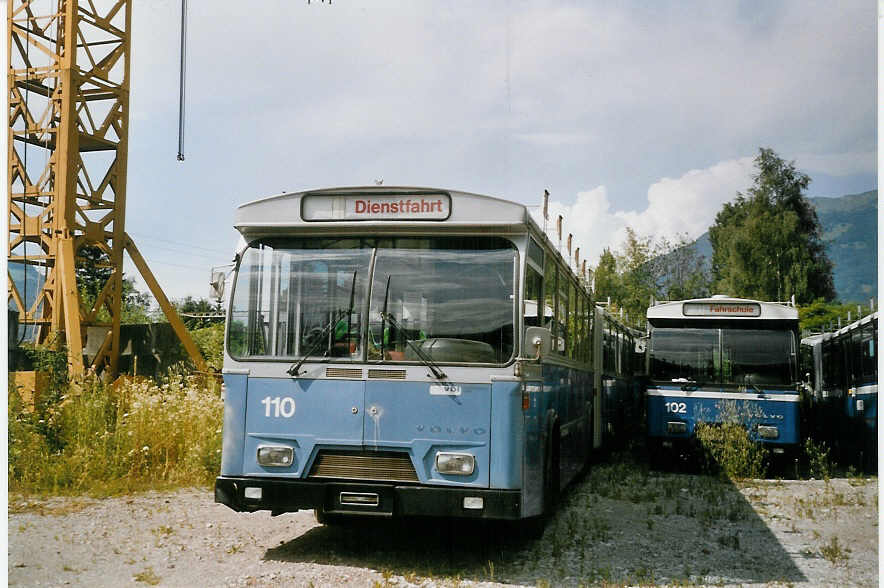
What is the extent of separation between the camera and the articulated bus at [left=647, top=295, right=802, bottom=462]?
13.5 m

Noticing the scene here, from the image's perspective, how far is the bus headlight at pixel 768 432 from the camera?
13.4 m

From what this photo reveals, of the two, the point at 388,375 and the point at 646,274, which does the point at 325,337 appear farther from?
the point at 646,274

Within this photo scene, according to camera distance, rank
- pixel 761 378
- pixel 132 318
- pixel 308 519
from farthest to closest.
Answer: pixel 132 318 < pixel 761 378 < pixel 308 519

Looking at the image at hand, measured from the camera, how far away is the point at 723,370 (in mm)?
13867

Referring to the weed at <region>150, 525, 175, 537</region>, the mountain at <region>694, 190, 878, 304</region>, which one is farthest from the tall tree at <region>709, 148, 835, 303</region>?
the weed at <region>150, 525, 175, 537</region>

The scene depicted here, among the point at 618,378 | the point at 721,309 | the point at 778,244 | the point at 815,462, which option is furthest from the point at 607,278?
the point at 721,309

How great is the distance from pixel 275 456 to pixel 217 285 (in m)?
1.51

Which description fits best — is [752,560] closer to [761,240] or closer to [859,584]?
[859,584]

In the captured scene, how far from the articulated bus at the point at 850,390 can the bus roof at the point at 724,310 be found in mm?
785

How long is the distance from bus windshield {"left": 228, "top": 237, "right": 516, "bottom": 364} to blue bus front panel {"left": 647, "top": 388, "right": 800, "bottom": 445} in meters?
7.56

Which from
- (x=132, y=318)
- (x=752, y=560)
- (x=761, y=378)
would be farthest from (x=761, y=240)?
(x=752, y=560)

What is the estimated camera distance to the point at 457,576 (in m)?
7.07

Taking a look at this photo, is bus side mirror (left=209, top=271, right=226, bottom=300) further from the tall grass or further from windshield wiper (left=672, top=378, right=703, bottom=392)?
windshield wiper (left=672, top=378, right=703, bottom=392)

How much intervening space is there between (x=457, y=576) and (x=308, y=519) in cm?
284
